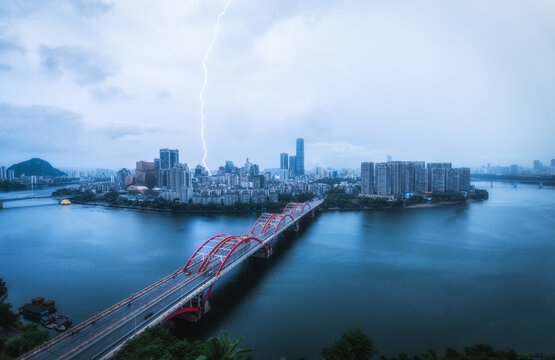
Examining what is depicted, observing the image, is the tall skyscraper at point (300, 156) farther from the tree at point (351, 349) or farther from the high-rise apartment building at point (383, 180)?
the tree at point (351, 349)

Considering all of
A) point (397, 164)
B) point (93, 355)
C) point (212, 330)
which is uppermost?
point (397, 164)

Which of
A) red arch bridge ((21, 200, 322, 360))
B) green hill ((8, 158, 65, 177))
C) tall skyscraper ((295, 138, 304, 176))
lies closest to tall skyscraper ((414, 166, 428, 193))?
red arch bridge ((21, 200, 322, 360))

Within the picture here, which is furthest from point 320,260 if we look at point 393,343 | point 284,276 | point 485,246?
point 485,246

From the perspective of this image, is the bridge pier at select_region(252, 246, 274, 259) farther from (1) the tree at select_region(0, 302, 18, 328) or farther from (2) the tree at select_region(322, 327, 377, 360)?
(1) the tree at select_region(0, 302, 18, 328)

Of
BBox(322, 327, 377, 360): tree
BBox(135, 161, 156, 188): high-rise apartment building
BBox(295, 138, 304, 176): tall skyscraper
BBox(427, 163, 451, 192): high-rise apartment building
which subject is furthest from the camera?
BBox(295, 138, 304, 176): tall skyscraper

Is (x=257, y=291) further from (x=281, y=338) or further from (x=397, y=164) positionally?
(x=397, y=164)
